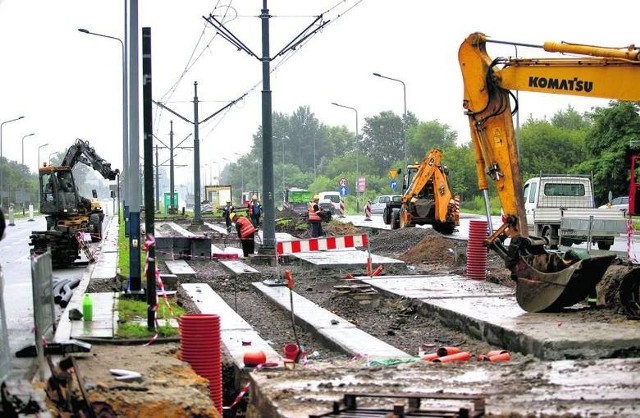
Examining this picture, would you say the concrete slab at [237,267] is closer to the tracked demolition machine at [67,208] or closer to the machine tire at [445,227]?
the tracked demolition machine at [67,208]

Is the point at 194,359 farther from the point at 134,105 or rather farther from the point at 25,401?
the point at 134,105

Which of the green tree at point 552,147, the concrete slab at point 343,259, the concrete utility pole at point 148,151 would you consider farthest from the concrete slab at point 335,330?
the green tree at point 552,147

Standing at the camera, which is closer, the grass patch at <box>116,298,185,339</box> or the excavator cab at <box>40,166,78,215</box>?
the grass patch at <box>116,298,185,339</box>

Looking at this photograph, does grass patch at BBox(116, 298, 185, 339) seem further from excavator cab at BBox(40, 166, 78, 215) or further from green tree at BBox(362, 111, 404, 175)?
green tree at BBox(362, 111, 404, 175)

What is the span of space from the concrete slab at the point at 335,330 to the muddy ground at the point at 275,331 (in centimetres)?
19

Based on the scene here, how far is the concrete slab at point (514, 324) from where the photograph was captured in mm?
11148

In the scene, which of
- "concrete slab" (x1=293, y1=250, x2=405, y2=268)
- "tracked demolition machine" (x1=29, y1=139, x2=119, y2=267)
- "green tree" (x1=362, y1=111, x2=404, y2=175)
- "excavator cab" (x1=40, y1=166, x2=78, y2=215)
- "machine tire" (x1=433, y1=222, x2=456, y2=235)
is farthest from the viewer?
"green tree" (x1=362, y1=111, x2=404, y2=175)

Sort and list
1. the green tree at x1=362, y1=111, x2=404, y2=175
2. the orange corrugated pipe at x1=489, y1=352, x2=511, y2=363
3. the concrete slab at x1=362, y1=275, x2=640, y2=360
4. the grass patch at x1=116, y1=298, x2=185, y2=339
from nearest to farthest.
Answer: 1. the orange corrugated pipe at x1=489, y1=352, x2=511, y2=363
2. the concrete slab at x1=362, y1=275, x2=640, y2=360
3. the grass patch at x1=116, y1=298, x2=185, y2=339
4. the green tree at x1=362, y1=111, x2=404, y2=175

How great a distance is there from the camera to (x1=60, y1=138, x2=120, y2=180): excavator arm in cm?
3769

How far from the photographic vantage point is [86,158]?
126 ft

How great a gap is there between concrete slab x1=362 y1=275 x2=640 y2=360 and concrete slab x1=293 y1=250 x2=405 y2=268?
5.27m

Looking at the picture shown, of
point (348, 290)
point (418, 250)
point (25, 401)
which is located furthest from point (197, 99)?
point (25, 401)

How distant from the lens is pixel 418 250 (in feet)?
93.8

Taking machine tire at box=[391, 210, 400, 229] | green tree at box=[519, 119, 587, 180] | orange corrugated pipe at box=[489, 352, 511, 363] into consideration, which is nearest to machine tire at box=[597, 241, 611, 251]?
machine tire at box=[391, 210, 400, 229]
